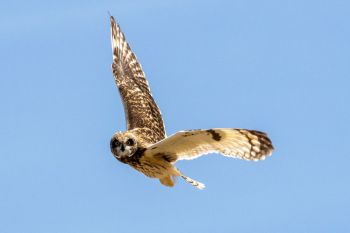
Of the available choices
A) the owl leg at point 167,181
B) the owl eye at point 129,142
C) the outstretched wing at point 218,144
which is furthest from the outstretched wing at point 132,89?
the outstretched wing at point 218,144

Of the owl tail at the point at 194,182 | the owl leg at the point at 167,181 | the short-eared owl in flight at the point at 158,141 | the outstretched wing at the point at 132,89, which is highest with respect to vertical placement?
the outstretched wing at the point at 132,89

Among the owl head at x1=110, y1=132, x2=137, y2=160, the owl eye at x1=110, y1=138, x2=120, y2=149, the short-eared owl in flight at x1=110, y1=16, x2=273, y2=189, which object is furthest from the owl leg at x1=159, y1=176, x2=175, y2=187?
the owl eye at x1=110, y1=138, x2=120, y2=149

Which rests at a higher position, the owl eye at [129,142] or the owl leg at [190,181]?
the owl eye at [129,142]

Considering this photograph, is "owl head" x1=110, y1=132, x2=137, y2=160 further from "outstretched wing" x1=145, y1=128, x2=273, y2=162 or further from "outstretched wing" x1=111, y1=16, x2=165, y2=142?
"outstretched wing" x1=111, y1=16, x2=165, y2=142

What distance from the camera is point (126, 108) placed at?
1606cm

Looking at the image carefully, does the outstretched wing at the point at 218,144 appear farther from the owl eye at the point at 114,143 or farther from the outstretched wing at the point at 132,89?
the outstretched wing at the point at 132,89

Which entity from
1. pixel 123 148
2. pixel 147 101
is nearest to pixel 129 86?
pixel 147 101

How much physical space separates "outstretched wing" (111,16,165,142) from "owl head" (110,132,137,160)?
2.27 ft

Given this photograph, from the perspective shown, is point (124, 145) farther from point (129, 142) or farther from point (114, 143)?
point (114, 143)

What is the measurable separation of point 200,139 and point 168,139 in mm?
436

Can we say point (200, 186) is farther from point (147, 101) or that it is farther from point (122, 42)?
point (122, 42)

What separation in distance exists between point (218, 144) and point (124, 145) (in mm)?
1260

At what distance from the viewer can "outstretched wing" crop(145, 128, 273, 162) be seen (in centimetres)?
1369

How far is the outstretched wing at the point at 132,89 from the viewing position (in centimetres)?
1579
